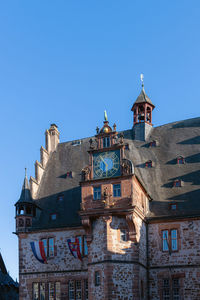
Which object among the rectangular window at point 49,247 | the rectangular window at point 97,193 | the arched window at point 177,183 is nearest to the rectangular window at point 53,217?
the rectangular window at point 49,247

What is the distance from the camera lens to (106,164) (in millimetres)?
36750

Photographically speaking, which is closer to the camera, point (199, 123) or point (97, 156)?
point (97, 156)

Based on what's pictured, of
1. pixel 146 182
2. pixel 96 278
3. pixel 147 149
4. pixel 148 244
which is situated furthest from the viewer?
pixel 147 149

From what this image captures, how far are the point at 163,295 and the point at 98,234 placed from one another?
20.7ft

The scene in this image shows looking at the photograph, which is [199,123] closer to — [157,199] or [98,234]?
[157,199]

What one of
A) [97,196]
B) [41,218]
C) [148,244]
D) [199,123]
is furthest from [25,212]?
[199,123]

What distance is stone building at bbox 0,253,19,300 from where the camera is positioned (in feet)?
159

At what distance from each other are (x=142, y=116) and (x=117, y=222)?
48.1 ft

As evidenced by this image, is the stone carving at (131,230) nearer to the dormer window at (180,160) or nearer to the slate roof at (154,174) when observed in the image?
the slate roof at (154,174)

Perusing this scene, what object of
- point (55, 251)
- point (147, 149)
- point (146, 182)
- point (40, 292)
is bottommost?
point (40, 292)

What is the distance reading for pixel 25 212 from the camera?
1604 inches

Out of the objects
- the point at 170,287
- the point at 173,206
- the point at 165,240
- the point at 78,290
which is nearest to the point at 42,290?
the point at 78,290

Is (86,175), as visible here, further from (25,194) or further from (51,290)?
(51,290)

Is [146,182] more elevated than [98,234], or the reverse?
[146,182]
